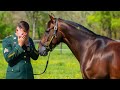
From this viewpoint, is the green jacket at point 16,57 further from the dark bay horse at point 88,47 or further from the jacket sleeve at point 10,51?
the dark bay horse at point 88,47

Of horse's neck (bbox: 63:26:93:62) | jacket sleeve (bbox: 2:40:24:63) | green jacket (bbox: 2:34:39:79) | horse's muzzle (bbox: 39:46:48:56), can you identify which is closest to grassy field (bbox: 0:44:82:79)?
horse's muzzle (bbox: 39:46:48:56)

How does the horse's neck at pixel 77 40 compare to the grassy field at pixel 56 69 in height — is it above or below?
above

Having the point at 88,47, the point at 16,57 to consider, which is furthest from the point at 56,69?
the point at 16,57

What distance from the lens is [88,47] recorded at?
14.4 ft

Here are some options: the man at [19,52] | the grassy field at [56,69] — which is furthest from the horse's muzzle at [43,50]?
the grassy field at [56,69]

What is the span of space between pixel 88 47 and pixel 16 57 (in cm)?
123

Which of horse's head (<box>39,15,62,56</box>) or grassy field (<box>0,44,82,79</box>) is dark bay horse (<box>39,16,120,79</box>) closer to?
horse's head (<box>39,15,62,56</box>)

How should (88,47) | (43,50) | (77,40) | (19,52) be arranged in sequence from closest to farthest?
(19,52)
(88,47)
(77,40)
(43,50)

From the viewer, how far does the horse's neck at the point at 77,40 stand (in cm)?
445

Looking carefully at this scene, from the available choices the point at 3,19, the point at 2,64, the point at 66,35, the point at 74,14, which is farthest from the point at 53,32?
the point at 74,14

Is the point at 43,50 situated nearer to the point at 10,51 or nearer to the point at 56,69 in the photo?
the point at 10,51

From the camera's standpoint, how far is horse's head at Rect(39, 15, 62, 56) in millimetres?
4465

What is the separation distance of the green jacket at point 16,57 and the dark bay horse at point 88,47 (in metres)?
0.69

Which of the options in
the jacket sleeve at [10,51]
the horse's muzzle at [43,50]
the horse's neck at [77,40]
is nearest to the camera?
the jacket sleeve at [10,51]
